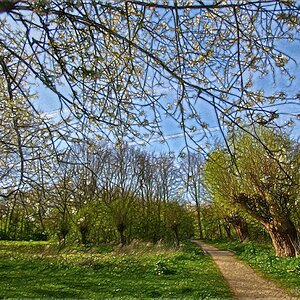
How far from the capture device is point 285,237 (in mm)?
11750

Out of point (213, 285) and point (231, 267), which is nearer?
point (213, 285)

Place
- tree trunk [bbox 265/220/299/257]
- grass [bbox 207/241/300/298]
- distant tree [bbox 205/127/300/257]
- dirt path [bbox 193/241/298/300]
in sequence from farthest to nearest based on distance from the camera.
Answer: tree trunk [bbox 265/220/299/257] < distant tree [bbox 205/127/300/257] < grass [bbox 207/241/300/298] < dirt path [bbox 193/241/298/300]

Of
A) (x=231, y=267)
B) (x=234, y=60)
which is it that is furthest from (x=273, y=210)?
(x=234, y=60)

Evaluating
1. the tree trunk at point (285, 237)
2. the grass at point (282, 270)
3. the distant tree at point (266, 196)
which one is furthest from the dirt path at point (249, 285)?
the distant tree at point (266, 196)

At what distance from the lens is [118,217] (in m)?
21.5

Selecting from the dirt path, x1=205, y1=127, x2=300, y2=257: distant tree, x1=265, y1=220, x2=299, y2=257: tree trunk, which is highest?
x1=205, y1=127, x2=300, y2=257: distant tree

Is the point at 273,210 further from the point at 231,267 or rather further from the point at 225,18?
the point at 225,18

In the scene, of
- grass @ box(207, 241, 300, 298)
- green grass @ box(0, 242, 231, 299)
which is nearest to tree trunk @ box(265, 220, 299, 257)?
grass @ box(207, 241, 300, 298)

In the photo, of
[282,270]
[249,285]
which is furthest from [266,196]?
[249,285]

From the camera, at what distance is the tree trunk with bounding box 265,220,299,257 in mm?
11484

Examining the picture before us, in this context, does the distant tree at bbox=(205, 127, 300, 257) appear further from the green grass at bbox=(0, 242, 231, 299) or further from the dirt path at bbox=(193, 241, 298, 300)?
the green grass at bbox=(0, 242, 231, 299)

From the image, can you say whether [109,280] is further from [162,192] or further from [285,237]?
[162,192]

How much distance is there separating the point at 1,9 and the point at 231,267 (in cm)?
1062

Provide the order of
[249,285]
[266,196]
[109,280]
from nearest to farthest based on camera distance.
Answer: [249,285] → [109,280] → [266,196]
